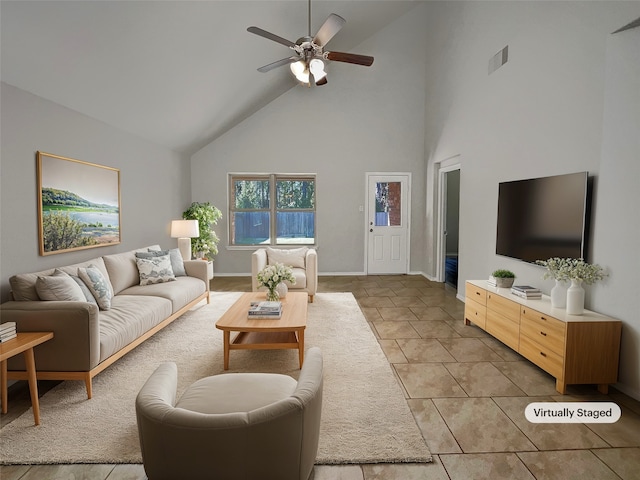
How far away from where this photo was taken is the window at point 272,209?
759 cm

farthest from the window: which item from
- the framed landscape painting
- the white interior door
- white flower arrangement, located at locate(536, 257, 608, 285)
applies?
white flower arrangement, located at locate(536, 257, 608, 285)

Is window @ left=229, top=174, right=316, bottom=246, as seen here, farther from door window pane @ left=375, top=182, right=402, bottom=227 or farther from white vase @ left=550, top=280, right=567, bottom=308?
white vase @ left=550, top=280, right=567, bottom=308

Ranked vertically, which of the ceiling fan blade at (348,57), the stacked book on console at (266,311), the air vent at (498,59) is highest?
the air vent at (498,59)

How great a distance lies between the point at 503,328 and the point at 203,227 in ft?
16.4

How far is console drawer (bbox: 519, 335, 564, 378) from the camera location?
2.79 metres

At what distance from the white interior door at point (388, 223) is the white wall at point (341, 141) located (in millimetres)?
178

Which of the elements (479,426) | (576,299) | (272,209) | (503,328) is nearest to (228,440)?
(479,426)

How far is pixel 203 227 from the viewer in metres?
6.73

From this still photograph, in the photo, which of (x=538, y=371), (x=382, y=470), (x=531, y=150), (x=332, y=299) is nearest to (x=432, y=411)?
(x=382, y=470)

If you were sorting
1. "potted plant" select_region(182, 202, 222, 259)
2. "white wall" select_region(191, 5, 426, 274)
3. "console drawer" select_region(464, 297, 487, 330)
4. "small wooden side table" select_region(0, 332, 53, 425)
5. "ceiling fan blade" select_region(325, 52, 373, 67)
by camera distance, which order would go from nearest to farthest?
"small wooden side table" select_region(0, 332, 53, 425) < "ceiling fan blade" select_region(325, 52, 373, 67) < "console drawer" select_region(464, 297, 487, 330) < "potted plant" select_region(182, 202, 222, 259) < "white wall" select_region(191, 5, 426, 274)

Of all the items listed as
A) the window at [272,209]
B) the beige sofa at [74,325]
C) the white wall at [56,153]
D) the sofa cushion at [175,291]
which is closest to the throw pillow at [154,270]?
the sofa cushion at [175,291]

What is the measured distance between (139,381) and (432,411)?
215cm

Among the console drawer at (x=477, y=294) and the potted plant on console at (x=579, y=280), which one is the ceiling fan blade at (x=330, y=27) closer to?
the potted plant on console at (x=579, y=280)

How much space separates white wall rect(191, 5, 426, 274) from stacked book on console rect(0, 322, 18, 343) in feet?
16.7
